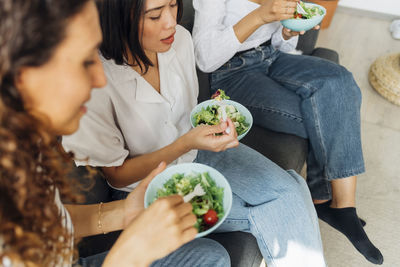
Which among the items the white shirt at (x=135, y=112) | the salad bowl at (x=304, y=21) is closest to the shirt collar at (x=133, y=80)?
the white shirt at (x=135, y=112)

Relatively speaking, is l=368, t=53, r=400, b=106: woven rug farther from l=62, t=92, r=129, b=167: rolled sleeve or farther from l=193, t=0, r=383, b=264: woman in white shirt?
l=62, t=92, r=129, b=167: rolled sleeve

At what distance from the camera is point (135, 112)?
108 cm

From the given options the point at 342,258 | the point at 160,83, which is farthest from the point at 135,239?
the point at 342,258

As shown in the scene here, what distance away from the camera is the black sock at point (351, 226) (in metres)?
1.42

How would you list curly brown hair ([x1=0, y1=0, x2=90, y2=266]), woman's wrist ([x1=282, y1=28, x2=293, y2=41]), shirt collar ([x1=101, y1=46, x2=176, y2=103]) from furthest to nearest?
1. woman's wrist ([x1=282, y1=28, x2=293, y2=41])
2. shirt collar ([x1=101, y1=46, x2=176, y2=103])
3. curly brown hair ([x1=0, y1=0, x2=90, y2=266])

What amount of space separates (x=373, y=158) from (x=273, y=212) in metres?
1.15

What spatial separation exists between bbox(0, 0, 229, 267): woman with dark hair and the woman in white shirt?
2.95 feet

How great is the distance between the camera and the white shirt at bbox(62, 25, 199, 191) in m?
0.96

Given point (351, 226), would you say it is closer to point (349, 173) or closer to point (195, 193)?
point (349, 173)

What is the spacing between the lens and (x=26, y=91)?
57 centimetres

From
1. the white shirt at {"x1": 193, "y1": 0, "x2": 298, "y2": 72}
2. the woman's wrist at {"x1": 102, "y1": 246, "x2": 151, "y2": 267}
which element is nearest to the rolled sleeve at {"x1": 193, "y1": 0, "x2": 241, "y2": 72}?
the white shirt at {"x1": 193, "y1": 0, "x2": 298, "y2": 72}

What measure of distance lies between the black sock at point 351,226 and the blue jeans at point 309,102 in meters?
0.08

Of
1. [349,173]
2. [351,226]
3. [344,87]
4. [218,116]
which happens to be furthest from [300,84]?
[351,226]

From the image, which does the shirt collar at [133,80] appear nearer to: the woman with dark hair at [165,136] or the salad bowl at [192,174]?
the woman with dark hair at [165,136]
